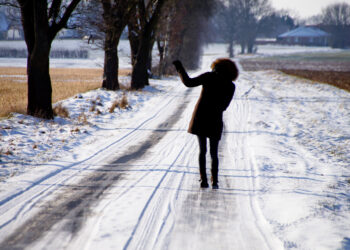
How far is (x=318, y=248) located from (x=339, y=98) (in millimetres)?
15436

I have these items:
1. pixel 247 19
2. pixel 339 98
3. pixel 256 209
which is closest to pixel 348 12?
pixel 247 19

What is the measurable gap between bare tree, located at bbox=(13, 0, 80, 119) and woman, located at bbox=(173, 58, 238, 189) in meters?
6.40

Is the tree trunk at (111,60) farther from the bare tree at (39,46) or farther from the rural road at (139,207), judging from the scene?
the rural road at (139,207)

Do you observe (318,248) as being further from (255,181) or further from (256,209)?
(255,181)

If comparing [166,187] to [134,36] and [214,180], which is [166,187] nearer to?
[214,180]

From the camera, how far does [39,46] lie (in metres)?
9.52

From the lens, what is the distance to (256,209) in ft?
14.8

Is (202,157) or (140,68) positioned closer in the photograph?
(202,157)

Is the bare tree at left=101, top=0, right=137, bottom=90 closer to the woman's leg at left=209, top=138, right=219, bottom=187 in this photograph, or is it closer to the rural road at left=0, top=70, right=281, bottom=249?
the rural road at left=0, top=70, right=281, bottom=249

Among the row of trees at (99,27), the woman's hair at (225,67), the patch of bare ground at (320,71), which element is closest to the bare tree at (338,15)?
the patch of bare ground at (320,71)

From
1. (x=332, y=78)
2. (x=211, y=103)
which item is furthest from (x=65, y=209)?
(x=332, y=78)

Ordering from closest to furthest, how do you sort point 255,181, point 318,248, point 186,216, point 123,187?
1. point 318,248
2. point 186,216
3. point 123,187
4. point 255,181

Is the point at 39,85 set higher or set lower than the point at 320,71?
lower

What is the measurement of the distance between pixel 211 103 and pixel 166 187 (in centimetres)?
156
